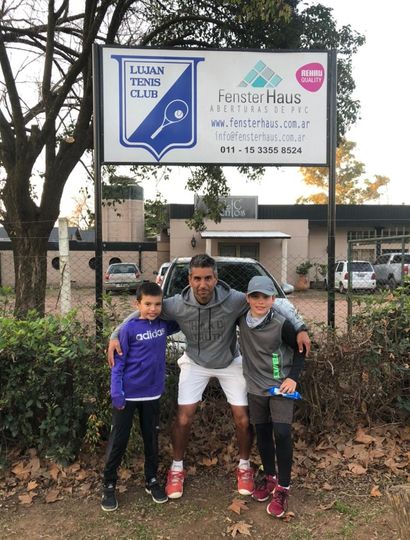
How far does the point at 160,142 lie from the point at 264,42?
14.9 feet

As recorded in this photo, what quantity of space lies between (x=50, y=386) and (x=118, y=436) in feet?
2.30

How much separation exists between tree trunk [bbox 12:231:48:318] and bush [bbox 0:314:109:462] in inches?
108

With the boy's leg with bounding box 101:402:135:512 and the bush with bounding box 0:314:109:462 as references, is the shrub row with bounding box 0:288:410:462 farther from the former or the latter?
the boy's leg with bounding box 101:402:135:512

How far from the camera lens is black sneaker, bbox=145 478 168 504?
304 cm

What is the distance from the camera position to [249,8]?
193 inches

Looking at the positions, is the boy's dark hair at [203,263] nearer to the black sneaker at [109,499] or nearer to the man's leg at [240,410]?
the man's leg at [240,410]

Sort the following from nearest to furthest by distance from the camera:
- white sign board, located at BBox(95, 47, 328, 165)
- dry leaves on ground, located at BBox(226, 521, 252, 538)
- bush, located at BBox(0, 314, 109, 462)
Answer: dry leaves on ground, located at BBox(226, 521, 252, 538) → bush, located at BBox(0, 314, 109, 462) → white sign board, located at BBox(95, 47, 328, 165)

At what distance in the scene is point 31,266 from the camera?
7215 millimetres

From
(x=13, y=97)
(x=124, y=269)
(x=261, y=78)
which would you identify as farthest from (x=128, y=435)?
(x=124, y=269)

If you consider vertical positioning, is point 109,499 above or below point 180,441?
below

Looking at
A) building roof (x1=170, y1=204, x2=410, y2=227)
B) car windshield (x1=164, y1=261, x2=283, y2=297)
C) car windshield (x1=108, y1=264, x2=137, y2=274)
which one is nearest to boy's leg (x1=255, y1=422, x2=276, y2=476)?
car windshield (x1=164, y1=261, x2=283, y2=297)

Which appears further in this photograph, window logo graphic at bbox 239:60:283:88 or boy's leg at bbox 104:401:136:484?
window logo graphic at bbox 239:60:283:88

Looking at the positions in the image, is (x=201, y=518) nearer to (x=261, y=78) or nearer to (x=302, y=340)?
(x=302, y=340)

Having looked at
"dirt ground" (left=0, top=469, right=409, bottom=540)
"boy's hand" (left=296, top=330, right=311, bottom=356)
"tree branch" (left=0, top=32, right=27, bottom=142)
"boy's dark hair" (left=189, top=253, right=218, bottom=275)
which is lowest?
"dirt ground" (left=0, top=469, right=409, bottom=540)
